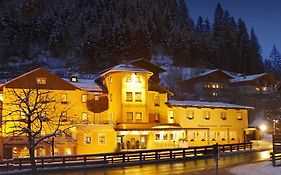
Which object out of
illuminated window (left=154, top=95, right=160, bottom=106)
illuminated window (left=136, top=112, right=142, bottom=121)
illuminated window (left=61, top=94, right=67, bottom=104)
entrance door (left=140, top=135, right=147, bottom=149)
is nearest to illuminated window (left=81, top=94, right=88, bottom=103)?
illuminated window (left=61, top=94, right=67, bottom=104)

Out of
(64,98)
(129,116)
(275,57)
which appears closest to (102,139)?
(129,116)

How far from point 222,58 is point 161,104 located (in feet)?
197

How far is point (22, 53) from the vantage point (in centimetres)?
11112

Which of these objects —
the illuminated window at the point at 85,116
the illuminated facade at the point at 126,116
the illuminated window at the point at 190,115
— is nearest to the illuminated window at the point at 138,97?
the illuminated facade at the point at 126,116

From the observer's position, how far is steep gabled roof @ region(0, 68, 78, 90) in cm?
4931

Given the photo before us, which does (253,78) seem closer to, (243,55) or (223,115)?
(243,55)

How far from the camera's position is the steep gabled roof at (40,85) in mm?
49312

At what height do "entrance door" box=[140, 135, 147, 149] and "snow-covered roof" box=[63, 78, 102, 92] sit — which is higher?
"snow-covered roof" box=[63, 78, 102, 92]

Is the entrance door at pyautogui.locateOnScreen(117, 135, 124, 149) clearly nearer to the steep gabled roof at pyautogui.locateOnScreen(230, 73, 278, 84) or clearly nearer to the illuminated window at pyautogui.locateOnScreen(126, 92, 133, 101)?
the illuminated window at pyautogui.locateOnScreen(126, 92, 133, 101)

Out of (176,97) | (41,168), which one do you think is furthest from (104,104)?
(176,97)

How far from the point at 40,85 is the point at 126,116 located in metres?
12.2

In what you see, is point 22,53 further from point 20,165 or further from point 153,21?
point 20,165

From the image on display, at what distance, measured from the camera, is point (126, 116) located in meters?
55.9

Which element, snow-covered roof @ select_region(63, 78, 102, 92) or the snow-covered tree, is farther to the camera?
snow-covered roof @ select_region(63, 78, 102, 92)
